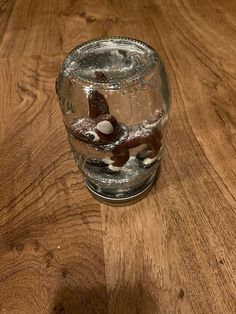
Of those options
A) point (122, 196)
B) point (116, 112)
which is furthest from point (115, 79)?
point (122, 196)

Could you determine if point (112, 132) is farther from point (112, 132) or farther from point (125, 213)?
point (125, 213)

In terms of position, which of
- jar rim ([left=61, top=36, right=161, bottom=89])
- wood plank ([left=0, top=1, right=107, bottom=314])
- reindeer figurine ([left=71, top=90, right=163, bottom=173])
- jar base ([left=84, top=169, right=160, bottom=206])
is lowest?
wood plank ([left=0, top=1, right=107, bottom=314])

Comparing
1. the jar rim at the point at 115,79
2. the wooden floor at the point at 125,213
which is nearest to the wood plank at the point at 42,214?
the wooden floor at the point at 125,213

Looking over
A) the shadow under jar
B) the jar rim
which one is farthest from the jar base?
the jar rim

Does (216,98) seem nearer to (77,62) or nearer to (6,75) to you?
(77,62)

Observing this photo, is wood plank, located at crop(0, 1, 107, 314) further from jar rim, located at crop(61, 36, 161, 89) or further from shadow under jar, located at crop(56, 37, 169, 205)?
jar rim, located at crop(61, 36, 161, 89)

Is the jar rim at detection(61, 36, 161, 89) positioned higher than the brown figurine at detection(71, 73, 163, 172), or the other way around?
the jar rim at detection(61, 36, 161, 89)
